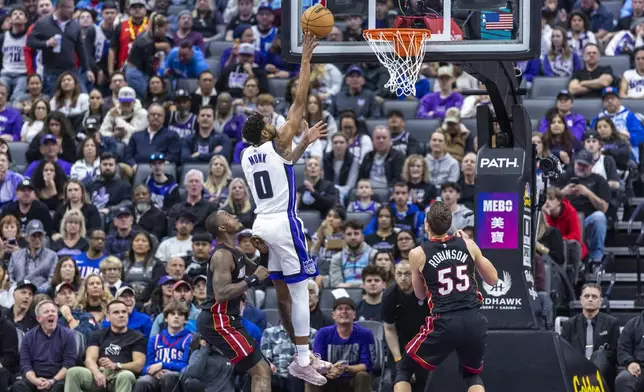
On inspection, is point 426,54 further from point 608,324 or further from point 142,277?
point 142,277

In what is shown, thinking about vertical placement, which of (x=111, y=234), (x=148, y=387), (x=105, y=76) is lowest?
(x=148, y=387)

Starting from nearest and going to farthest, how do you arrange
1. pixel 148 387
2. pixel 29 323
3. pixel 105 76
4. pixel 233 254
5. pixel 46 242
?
pixel 233 254, pixel 148 387, pixel 29 323, pixel 46 242, pixel 105 76

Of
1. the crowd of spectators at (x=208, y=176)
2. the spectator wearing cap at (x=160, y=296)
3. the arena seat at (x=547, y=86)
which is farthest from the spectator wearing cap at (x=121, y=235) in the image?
the arena seat at (x=547, y=86)

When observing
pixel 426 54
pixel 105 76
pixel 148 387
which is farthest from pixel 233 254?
pixel 105 76

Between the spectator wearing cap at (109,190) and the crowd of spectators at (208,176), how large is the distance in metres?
0.03

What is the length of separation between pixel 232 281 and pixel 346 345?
3.13m

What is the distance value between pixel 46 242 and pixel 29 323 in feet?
5.47

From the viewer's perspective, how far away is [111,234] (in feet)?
61.2

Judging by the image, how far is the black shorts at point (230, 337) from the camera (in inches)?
508

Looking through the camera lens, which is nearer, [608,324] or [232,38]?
[608,324]

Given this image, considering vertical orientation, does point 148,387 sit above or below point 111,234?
below

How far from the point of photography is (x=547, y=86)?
2078 cm

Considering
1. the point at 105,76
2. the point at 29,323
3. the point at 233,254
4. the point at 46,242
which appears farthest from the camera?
the point at 105,76

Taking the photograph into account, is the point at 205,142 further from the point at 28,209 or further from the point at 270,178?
the point at 270,178
